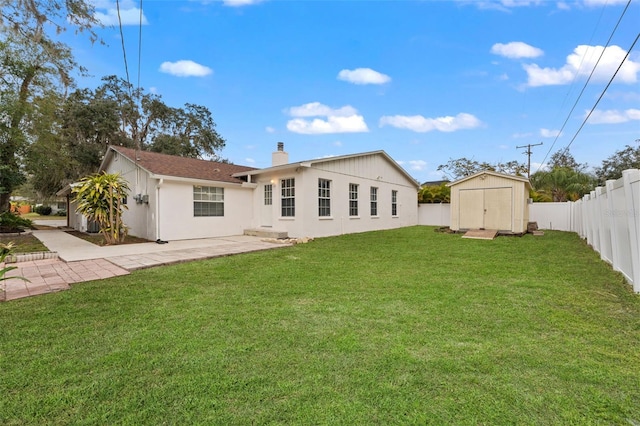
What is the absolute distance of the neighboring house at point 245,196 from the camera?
10711 millimetres

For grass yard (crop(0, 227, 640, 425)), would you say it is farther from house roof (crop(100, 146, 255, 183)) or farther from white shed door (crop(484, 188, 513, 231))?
white shed door (crop(484, 188, 513, 231))

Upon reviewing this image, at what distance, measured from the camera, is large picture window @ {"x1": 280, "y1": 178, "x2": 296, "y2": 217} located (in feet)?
38.0

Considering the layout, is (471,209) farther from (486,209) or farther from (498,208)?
(498,208)

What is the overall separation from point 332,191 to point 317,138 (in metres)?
8.69

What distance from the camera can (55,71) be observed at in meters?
14.9

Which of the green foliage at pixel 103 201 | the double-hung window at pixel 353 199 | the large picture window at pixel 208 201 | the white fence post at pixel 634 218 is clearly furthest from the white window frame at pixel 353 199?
the white fence post at pixel 634 218

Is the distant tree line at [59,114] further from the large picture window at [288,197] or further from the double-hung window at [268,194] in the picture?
the large picture window at [288,197]

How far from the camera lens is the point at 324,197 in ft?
39.8

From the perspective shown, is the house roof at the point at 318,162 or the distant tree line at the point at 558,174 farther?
the distant tree line at the point at 558,174

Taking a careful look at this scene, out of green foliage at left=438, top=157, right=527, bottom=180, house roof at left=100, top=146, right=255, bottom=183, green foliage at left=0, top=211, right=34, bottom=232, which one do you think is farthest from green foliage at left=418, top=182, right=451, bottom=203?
green foliage at left=0, top=211, right=34, bottom=232

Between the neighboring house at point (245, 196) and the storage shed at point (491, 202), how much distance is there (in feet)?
13.0

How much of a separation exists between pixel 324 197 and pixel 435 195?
10.4 m

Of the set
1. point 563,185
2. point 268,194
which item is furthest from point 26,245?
point 563,185

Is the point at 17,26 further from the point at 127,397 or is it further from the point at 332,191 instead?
the point at 127,397
